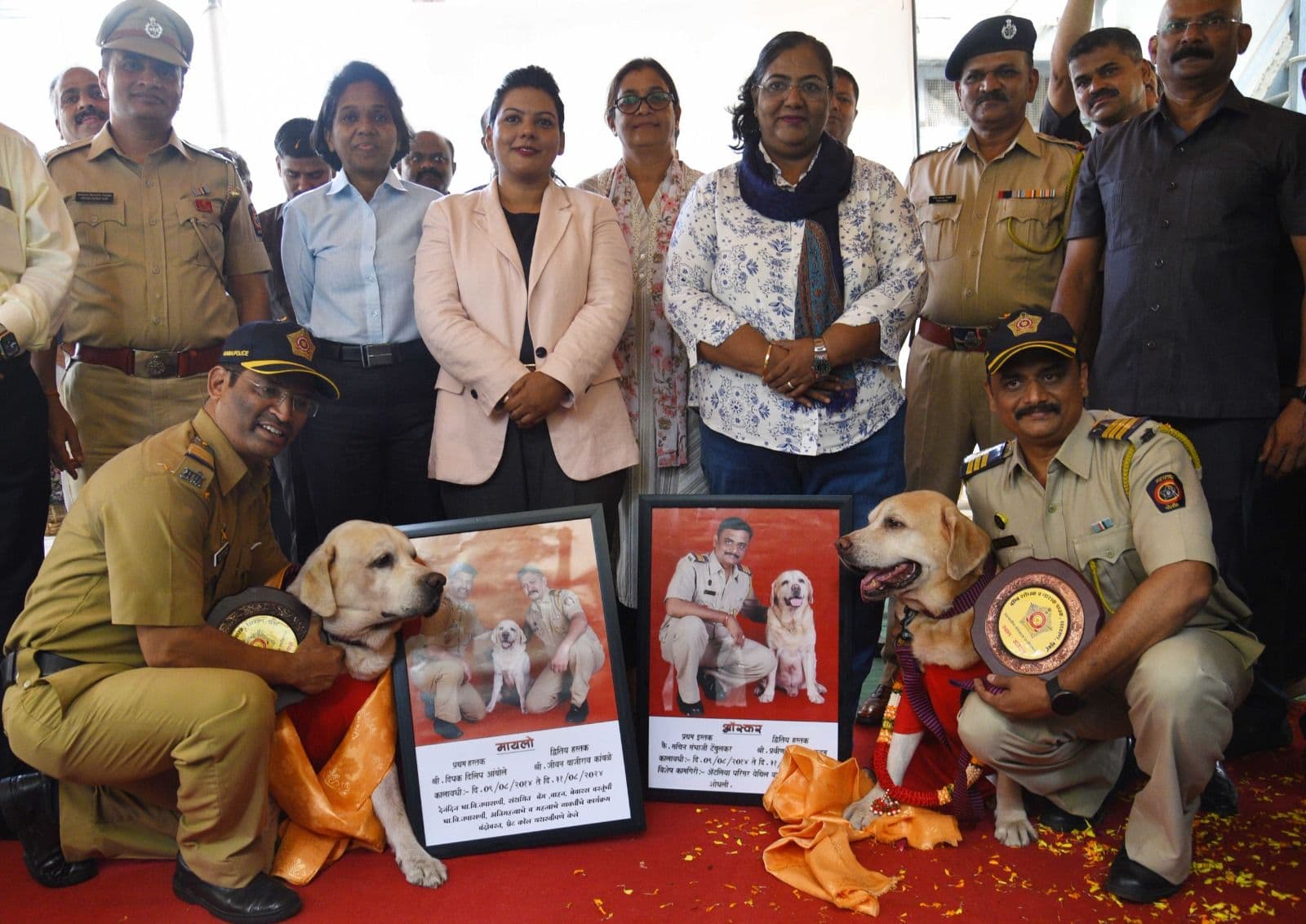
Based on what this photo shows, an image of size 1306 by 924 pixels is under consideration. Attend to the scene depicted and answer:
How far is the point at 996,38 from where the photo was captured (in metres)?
3.66

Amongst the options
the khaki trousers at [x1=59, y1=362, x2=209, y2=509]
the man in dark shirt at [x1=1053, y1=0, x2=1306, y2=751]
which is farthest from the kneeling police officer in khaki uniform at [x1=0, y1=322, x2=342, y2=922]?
the man in dark shirt at [x1=1053, y1=0, x2=1306, y2=751]

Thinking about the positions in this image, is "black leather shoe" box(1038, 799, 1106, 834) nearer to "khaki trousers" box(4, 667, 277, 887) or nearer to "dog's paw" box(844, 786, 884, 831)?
"dog's paw" box(844, 786, 884, 831)

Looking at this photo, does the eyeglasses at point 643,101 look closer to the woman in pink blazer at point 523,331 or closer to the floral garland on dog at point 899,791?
the woman in pink blazer at point 523,331

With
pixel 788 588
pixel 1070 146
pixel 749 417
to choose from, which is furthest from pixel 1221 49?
pixel 788 588

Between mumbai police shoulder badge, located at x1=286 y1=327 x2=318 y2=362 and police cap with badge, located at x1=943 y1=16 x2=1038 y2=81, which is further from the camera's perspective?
police cap with badge, located at x1=943 y1=16 x2=1038 y2=81

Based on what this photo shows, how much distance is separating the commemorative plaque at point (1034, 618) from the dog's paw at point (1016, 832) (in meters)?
0.43

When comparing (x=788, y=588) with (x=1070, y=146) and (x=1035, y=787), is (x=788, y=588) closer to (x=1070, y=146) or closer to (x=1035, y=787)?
(x=1035, y=787)

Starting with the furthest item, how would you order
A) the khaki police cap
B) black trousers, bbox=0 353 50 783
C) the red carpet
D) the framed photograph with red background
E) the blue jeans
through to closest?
1. the khaki police cap
2. the blue jeans
3. black trousers, bbox=0 353 50 783
4. the framed photograph with red background
5. the red carpet

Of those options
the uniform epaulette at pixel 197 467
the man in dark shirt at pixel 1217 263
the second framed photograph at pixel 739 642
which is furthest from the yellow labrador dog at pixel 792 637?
the uniform epaulette at pixel 197 467

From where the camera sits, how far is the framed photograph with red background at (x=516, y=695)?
2707 millimetres

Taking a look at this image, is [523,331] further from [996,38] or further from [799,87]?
[996,38]

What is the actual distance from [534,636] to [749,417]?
94 cm

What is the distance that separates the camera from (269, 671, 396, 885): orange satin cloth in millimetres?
2590

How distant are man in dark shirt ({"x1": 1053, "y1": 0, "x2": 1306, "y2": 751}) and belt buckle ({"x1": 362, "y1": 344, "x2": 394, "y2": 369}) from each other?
2375mm
